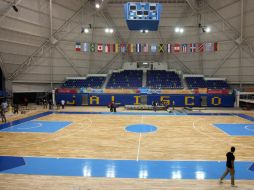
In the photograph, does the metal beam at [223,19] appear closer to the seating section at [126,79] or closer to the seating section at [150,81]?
the seating section at [150,81]

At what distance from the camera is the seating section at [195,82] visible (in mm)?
33750

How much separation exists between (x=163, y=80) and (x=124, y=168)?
2744 centimetres

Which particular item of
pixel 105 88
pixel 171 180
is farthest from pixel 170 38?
pixel 171 180

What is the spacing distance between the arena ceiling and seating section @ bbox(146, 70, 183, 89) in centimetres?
222

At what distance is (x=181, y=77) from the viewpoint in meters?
36.3

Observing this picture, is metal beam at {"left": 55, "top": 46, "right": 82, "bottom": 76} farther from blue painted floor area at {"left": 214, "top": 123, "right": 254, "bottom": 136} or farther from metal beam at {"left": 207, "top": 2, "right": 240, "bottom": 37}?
blue painted floor area at {"left": 214, "top": 123, "right": 254, "bottom": 136}

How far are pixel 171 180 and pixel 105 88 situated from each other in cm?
2686

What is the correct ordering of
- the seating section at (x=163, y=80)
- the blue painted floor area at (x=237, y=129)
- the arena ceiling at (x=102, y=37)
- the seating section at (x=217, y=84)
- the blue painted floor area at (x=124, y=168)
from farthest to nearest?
Result: 1. the seating section at (x=163, y=80)
2. the seating section at (x=217, y=84)
3. the arena ceiling at (x=102, y=37)
4. the blue painted floor area at (x=237, y=129)
5. the blue painted floor area at (x=124, y=168)

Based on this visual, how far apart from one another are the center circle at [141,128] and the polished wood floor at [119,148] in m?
0.71

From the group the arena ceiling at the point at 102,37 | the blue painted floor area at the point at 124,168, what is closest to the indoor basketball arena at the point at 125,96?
the blue painted floor area at the point at 124,168

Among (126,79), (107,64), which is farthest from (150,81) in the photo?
(107,64)

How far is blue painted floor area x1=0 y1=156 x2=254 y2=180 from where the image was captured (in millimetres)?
9008

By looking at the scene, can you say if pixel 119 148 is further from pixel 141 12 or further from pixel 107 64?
pixel 107 64

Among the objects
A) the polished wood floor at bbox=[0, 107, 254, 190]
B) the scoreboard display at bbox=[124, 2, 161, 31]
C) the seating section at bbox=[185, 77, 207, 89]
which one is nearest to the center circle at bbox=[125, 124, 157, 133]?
the polished wood floor at bbox=[0, 107, 254, 190]
